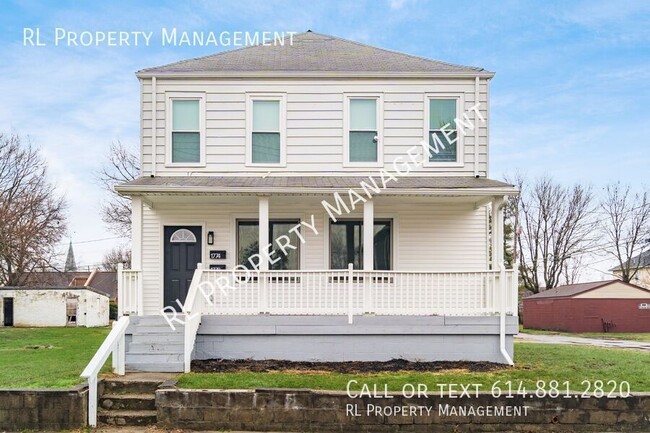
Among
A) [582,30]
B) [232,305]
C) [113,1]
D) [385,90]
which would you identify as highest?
[582,30]

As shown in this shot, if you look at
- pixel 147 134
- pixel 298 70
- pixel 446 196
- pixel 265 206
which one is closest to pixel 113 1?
pixel 147 134

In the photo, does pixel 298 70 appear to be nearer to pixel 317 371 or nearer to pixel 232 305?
pixel 232 305

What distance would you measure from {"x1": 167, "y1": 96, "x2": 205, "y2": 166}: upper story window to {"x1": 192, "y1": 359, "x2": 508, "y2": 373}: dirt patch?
4764 mm

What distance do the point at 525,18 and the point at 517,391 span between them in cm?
1313

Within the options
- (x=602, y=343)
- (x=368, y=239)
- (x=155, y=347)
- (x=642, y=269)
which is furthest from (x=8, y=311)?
(x=642, y=269)

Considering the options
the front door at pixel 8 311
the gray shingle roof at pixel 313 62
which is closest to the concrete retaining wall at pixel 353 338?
the gray shingle roof at pixel 313 62

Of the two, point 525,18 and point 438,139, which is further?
point 525,18

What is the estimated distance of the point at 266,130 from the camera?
1242cm

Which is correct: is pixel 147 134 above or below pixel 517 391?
above

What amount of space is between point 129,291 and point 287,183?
3.70 metres

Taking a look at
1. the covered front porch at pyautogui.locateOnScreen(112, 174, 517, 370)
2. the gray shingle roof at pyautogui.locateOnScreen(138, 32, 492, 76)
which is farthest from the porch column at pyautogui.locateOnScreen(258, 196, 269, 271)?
the gray shingle roof at pyautogui.locateOnScreen(138, 32, 492, 76)

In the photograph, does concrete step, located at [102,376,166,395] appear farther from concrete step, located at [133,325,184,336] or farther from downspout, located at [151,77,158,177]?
downspout, located at [151,77,158,177]

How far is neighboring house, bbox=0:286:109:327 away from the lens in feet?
86.4

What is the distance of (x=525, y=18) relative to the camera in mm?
16750
